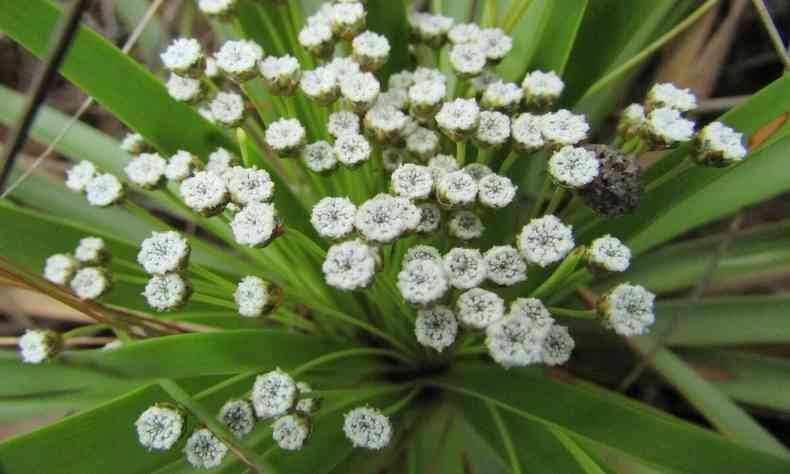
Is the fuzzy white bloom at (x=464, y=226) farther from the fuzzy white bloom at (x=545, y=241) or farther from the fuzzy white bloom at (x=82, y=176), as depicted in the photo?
the fuzzy white bloom at (x=82, y=176)

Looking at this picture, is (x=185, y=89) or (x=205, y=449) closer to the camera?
(x=205, y=449)

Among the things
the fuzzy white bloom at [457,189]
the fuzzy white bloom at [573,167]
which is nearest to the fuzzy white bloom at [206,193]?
the fuzzy white bloom at [457,189]

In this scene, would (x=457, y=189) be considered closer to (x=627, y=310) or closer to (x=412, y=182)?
(x=412, y=182)

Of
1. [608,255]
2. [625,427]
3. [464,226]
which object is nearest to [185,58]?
[464,226]

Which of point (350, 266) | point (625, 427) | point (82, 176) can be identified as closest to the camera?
point (350, 266)

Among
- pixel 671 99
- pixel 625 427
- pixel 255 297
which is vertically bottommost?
pixel 625 427

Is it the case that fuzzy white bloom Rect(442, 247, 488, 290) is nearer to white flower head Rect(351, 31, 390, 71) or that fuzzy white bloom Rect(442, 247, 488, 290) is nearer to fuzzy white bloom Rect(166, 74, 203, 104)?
white flower head Rect(351, 31, 390, 71)

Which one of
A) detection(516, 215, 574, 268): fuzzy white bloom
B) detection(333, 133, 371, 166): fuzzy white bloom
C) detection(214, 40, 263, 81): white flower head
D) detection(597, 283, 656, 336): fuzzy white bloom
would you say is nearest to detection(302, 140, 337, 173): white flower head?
detection(333, 133, 371, 166): fuzzy white bloom

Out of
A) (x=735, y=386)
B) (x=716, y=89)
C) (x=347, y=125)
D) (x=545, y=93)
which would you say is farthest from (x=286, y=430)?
(x=716, y=89)
